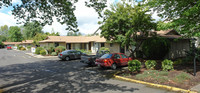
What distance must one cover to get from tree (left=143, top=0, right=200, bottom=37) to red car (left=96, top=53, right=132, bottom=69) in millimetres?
4724

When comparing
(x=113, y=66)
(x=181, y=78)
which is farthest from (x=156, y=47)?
(x=181, y=78)

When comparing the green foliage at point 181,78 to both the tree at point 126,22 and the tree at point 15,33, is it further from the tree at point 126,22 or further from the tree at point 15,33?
the tree at point 15,33

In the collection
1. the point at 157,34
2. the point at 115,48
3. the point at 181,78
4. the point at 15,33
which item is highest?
the point at 15,33

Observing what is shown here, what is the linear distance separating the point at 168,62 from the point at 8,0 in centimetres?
1092

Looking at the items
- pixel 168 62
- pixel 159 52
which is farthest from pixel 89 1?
pixel 159 52

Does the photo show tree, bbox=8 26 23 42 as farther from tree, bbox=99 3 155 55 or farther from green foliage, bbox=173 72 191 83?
green foliage, bbox=173 72 191 83

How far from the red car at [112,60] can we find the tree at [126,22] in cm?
245

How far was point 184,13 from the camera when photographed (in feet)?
22.9

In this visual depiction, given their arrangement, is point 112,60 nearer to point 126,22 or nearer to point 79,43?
point 126,22

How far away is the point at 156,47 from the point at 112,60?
226 inches

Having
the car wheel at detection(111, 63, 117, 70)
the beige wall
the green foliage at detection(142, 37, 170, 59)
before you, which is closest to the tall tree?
the beige wall

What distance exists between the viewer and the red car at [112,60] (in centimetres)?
1053

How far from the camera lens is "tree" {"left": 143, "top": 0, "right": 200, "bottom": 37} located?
7362 mm

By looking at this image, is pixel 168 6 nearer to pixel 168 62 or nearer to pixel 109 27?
pixel 168 62
